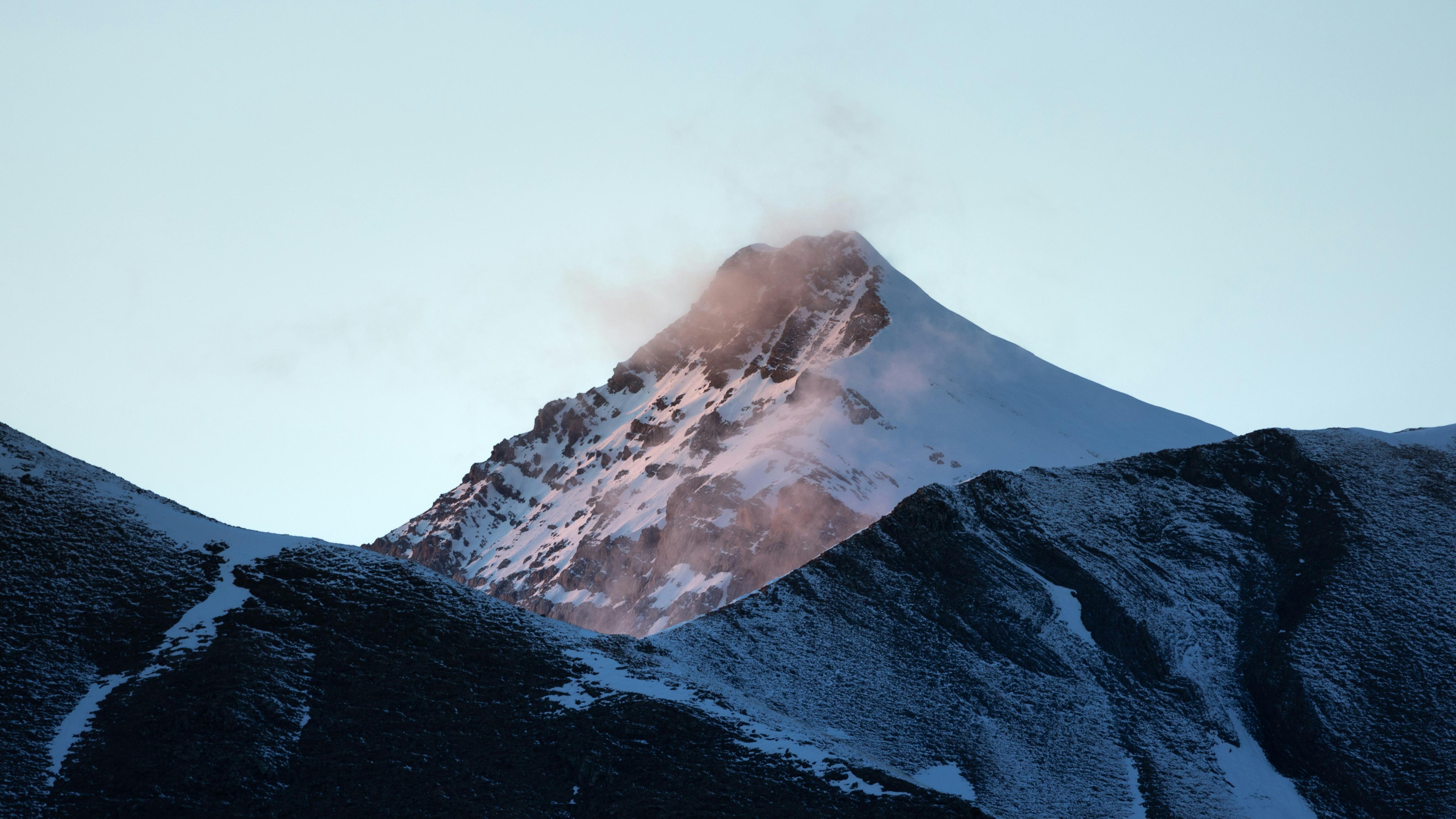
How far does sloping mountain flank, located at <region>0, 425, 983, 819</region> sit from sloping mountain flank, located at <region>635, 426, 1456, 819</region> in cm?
723

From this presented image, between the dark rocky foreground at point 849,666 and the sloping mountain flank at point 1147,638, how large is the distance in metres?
0.28

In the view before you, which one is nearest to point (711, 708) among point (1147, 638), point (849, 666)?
point (849, 666)

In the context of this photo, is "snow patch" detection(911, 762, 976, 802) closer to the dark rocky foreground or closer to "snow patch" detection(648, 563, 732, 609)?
the dark rocky foreground

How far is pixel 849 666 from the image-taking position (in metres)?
93.6

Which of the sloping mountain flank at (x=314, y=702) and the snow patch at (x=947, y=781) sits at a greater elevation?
the snow patch at (x=947, y=781)

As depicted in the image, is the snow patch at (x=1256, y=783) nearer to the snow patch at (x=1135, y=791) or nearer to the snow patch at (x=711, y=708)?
the snow patch at (x=1135, y=791)

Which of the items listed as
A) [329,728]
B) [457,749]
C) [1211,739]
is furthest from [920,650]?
[329,728]

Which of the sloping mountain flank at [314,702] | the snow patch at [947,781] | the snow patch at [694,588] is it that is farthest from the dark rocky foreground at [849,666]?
the snow patch at [694,588]

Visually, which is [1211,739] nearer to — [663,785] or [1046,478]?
[1046,478]

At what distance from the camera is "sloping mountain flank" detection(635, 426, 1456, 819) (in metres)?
84.2

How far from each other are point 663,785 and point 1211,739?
46171mm

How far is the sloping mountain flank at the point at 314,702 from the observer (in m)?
66.2

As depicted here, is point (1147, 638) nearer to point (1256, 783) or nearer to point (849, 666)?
point (1256, 783)

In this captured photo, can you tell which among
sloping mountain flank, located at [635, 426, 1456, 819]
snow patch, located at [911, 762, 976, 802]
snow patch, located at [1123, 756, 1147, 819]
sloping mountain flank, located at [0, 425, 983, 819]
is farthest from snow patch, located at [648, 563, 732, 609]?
snow patch, located at [1123, 756, 1147, 819]
